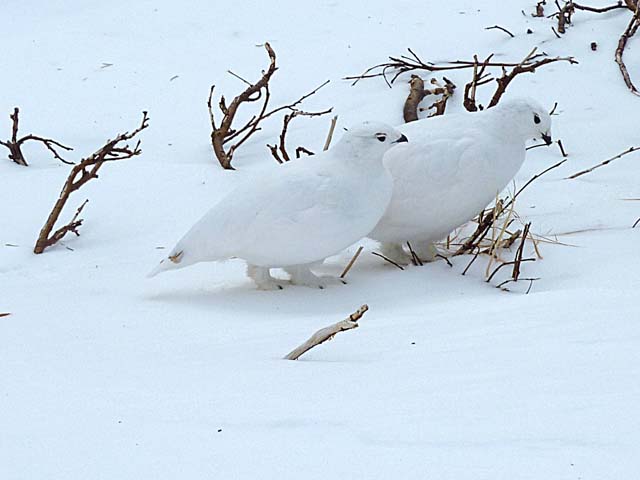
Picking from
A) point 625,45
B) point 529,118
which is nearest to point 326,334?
point 529,118

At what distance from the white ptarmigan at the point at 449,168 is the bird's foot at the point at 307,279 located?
23 cm

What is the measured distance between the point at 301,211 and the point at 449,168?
1.60 feet

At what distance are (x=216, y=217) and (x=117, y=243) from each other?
0.63 m

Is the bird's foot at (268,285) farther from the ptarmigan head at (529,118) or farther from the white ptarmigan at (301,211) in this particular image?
the ptarmigan head at (529,118)

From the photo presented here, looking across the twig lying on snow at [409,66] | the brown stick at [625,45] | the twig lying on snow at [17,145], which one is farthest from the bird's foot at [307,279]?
the brown stick at [625,45]

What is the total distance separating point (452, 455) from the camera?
1336 millimetres

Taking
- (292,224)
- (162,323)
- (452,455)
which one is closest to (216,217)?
(292,224)

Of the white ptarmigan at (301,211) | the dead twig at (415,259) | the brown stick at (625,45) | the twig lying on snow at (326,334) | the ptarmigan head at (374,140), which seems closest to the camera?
the twig lying on snow at (326,334)

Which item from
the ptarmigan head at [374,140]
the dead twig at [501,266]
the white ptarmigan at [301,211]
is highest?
the ptarmigan head at [374,140]

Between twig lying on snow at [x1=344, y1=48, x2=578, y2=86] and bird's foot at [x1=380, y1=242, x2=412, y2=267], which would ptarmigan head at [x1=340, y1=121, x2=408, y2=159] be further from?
twig lying on snow at [x1=344, y1=48, x2=578, y2=86]

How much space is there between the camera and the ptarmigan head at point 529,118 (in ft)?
10.0

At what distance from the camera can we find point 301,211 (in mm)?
2727

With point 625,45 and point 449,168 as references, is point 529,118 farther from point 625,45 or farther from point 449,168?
point 625,45

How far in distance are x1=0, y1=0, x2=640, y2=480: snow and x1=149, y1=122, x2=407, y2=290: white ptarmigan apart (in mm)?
138
